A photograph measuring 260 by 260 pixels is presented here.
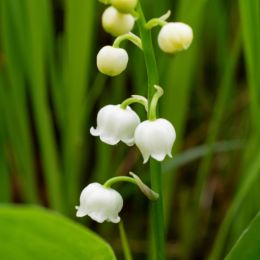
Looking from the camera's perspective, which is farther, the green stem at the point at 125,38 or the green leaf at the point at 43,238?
the green stem at the point at 125,38

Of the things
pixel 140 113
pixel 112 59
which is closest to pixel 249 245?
pixel 112 59

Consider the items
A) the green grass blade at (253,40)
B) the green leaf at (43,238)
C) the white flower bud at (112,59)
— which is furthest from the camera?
the green grass blade at (253,40)

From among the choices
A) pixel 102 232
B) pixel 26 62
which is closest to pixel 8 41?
pixel 26 62

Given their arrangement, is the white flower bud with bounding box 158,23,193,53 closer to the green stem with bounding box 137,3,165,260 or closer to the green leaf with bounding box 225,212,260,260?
the green stem with bounding box 137,3,165,260

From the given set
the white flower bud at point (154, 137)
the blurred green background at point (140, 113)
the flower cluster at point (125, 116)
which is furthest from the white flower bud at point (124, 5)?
the blurred green background at point (140, 113)

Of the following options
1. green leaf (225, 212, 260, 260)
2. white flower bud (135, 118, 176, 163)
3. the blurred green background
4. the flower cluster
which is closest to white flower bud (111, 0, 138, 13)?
the flower cluster

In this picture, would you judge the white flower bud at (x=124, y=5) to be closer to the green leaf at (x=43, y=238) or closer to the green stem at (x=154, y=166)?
the green stem at (x=154, y=166)

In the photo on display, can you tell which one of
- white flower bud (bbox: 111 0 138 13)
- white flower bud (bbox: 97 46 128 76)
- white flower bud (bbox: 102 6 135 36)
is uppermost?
white flower bud (bbox: 111 0 138 13)
